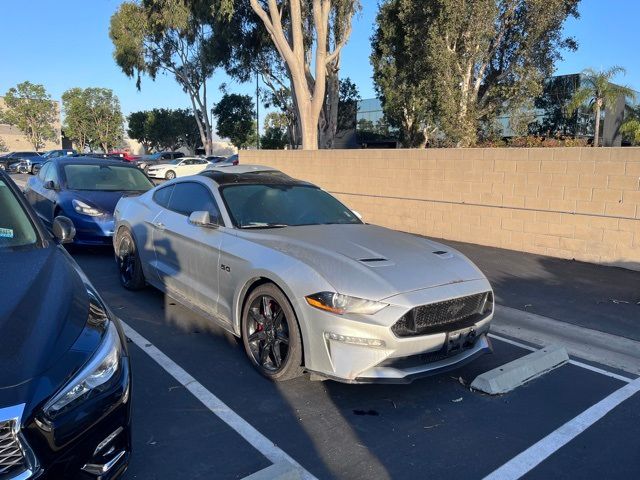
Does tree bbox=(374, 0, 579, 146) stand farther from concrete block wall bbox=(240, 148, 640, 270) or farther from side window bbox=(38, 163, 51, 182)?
side window bbox=(38, 163, 51, 182)

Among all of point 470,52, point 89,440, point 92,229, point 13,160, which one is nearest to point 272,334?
point 89,440

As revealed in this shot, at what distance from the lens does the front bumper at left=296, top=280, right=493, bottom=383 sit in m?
3.39

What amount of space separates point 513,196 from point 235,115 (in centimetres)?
4374

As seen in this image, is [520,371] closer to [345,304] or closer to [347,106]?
[345,304]

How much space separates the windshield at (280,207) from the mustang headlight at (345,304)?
1.36m

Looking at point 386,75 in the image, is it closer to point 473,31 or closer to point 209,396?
point 473,31

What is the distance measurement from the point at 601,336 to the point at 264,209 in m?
3.65

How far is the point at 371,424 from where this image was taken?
3.46 m

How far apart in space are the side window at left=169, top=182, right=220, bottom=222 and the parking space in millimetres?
1315

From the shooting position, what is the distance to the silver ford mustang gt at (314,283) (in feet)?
11.3

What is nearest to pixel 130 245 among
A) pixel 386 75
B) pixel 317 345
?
pixel 317 345

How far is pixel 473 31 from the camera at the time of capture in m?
21.4

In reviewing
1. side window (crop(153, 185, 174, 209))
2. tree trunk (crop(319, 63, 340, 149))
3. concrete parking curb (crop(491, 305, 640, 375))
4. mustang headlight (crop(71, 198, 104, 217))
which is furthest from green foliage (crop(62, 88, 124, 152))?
concrete parking curb (crop(491, 305, 640, 375))

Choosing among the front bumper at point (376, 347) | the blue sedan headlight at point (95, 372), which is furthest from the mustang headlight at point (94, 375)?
the front bumper at point (376, 347)
